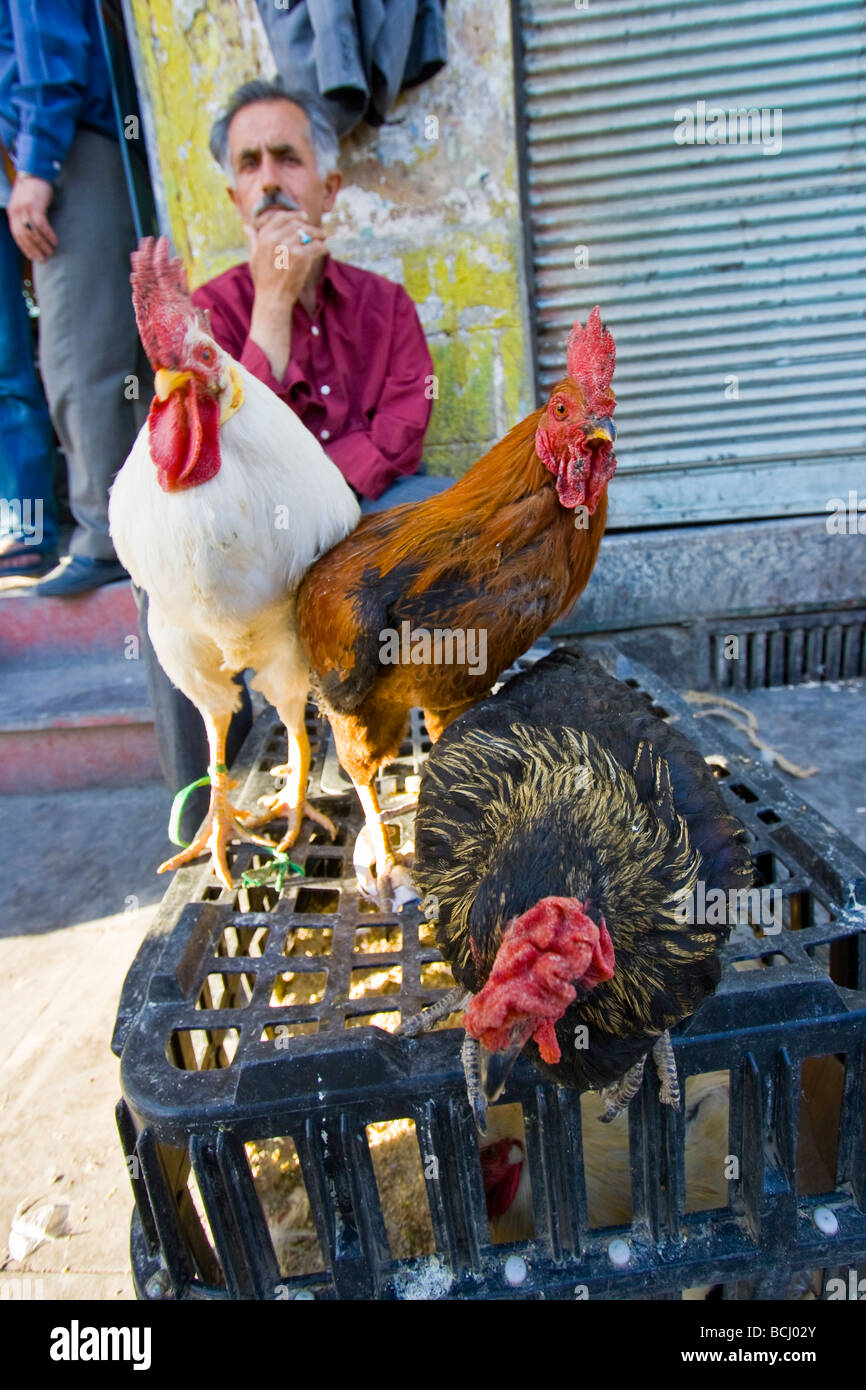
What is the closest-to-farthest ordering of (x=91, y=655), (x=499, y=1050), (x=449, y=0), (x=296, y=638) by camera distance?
(x=499, y=1050), (x=296, y=638), (x=449, y=0), (x=91, y=655)

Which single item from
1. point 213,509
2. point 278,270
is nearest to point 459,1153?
point 213,509

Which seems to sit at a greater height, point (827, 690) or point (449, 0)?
point (449, 0)

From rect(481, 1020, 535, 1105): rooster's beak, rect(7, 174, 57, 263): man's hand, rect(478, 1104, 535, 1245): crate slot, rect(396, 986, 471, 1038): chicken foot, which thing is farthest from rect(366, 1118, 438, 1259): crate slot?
rect(7, 174, 57, 263): man's hand

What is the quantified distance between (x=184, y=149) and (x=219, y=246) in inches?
13.6

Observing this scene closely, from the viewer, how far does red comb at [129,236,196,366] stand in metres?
1.46

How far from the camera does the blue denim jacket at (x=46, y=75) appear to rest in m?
2.74

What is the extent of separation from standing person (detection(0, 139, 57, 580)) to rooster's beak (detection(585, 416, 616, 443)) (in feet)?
9.75

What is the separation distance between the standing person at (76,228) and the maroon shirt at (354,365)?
2.48 ft

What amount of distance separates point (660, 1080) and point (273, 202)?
2.48m

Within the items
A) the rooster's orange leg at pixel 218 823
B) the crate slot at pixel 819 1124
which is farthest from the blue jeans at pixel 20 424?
the crate slot at pixel 819 1124

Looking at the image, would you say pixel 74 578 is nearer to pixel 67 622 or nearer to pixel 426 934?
pixel 67 622

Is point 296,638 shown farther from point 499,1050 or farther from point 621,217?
point 621,217

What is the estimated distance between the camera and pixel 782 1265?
1213 mm

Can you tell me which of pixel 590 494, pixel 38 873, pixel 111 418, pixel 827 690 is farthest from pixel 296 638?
pixel 827 690
